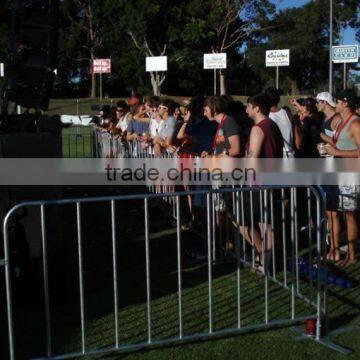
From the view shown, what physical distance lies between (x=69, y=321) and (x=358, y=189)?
3.47 meters

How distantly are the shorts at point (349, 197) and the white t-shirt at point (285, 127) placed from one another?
115 cm

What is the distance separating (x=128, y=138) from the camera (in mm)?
12125

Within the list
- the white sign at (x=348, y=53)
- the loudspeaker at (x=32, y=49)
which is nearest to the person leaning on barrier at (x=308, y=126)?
the loudspeaker at (x=32, y=49)

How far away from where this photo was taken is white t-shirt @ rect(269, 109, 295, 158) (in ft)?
26.1

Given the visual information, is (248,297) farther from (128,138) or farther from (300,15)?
(300,15)

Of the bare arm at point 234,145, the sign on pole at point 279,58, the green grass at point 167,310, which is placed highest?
the sign on pole at point 279,58

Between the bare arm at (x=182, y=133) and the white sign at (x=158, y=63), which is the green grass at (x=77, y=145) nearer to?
the bare arm at (x=182, y=133)

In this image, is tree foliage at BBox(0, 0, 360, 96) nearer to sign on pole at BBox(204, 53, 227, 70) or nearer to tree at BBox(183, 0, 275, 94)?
tree at BBox(183, 0, 275, 94)

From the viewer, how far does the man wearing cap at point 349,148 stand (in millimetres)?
6660

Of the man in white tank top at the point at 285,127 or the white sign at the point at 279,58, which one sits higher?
the white sign at the point at 279,58

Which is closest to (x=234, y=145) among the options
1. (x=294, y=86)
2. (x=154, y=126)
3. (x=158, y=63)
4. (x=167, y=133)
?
(x=167, y=133)

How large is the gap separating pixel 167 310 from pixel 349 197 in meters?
2.63

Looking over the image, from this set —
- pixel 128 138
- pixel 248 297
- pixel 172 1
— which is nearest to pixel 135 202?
pixel 128 138

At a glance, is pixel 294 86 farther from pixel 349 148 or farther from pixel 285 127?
pixel 349 148
